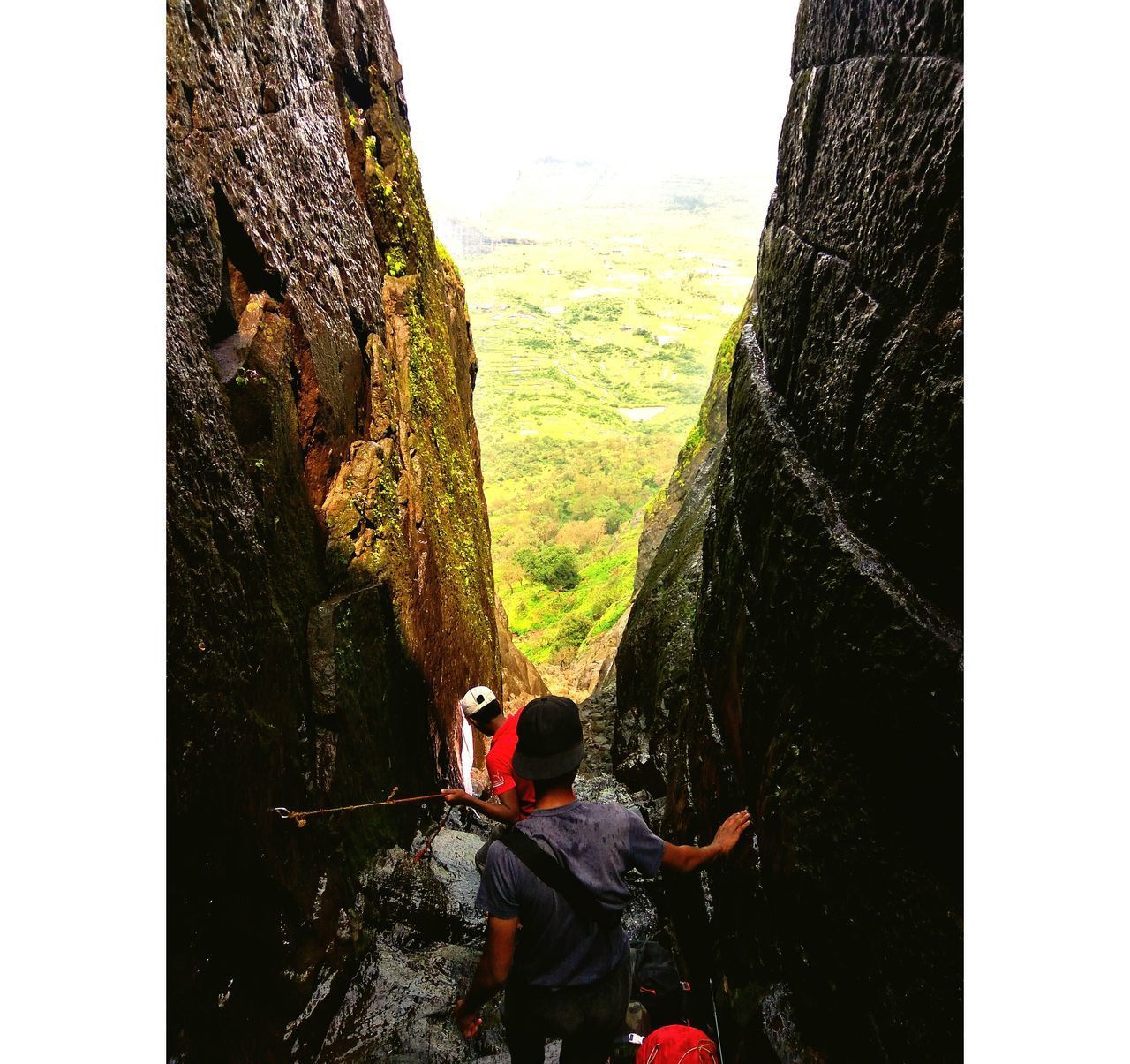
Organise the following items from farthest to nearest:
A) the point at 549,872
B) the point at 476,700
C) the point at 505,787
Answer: the point at 476,700 < the point at 505,787 < the point at 549,872

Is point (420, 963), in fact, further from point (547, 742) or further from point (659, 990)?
point (547, 742)

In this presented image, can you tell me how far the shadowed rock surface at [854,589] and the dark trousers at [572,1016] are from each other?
740 millimetres

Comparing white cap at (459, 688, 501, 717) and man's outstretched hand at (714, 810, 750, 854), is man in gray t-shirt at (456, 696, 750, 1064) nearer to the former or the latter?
man's outstretched hand at (714, 810, 750, 854)

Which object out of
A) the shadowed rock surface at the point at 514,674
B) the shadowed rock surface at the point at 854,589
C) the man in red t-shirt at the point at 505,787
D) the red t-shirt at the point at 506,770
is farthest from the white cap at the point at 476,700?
the shadowed rock surface at the point at 514,674

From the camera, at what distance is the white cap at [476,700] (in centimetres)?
418

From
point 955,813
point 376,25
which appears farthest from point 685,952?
point 376,25

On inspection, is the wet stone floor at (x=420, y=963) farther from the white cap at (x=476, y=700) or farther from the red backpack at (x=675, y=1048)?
the white cap at (x=476, y=700)

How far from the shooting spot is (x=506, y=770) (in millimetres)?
3705

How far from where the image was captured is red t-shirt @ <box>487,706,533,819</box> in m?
3.66

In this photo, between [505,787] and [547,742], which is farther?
[505,787]

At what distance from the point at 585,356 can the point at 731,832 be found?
105829mm

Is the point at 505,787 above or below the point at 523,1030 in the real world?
above

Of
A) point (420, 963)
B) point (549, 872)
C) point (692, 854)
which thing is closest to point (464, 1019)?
point (549, 872)

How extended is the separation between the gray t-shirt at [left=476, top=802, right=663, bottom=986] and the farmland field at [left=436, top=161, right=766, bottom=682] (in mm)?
26843
